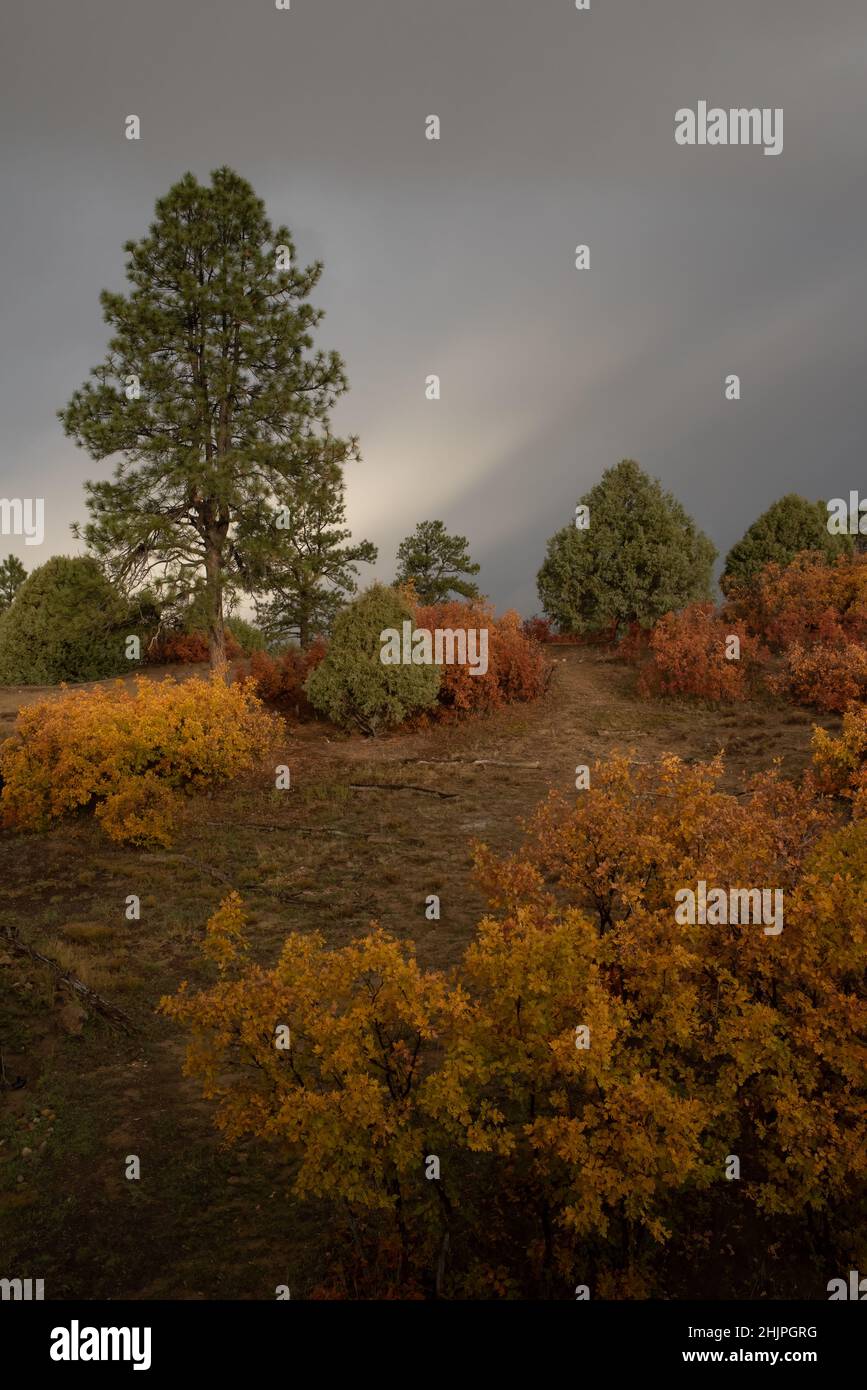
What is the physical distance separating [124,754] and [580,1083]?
1165 cm

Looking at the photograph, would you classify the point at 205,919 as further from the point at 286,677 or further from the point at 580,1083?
the point at 286,677

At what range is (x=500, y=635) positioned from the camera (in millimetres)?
24594

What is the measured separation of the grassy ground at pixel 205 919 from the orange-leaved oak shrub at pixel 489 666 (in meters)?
0.82

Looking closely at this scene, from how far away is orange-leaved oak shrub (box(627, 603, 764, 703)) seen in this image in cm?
2386

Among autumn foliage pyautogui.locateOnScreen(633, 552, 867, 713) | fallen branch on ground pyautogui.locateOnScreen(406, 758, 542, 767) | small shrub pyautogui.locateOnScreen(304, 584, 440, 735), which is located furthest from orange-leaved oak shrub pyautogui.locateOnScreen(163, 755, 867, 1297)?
autumn foliage pyautogui.locateOnScreen(633, 552, 867, 713)

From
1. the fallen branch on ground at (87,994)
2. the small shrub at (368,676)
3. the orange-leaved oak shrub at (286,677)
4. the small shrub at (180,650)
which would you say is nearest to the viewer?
the fallen branch on ground at (87,994)

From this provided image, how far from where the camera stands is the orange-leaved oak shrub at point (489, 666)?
23156 mm

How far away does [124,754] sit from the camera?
A: 15.5m

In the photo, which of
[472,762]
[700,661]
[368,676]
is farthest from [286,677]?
[700,661]

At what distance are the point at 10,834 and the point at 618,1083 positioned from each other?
14.1 meters

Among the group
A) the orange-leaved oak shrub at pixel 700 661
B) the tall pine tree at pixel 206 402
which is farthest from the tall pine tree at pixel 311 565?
the orange-leaved oak shrub at pixel 700 661

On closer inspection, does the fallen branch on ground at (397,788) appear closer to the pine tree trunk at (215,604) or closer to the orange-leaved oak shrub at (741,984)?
the pine tree trunk at (215,604)
